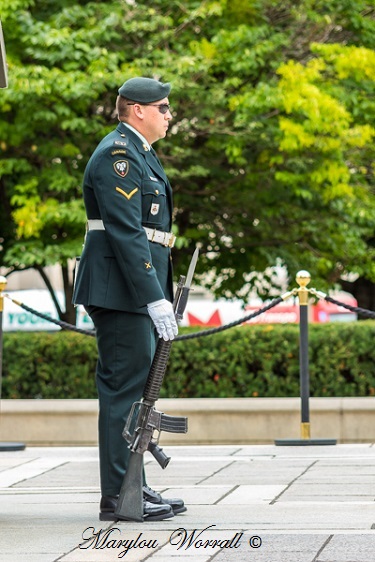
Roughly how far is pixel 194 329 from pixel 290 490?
21.8 feet

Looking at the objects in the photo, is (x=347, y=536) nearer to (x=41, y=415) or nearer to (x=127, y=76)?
(x=41, y=415)

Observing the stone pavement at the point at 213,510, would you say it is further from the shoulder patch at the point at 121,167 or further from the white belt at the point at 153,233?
the shoulder patch at the point at 121,167

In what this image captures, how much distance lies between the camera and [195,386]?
40.3ft

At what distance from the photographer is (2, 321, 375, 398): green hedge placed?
12109mm

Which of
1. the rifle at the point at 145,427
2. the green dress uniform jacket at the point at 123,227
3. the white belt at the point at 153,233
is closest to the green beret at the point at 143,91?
the green dress uniform jacket at the point at 123,227

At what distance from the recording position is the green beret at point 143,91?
19.2 ft

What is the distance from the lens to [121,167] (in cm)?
564

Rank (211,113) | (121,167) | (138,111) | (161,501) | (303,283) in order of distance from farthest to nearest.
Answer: (211,113) < (303,283) < (138,111) < (161,501) < (121,167)

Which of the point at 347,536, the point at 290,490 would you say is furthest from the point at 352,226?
the point at 347,536

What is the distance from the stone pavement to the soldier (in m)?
0.33

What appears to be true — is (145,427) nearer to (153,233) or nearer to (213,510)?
(213,510)

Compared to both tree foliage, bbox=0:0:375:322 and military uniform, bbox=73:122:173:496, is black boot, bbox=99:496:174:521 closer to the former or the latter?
military uniform, bbox=73:122:173:496

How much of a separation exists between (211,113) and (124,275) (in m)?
9.49

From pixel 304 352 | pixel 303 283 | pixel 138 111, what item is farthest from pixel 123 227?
pixel 304 352
